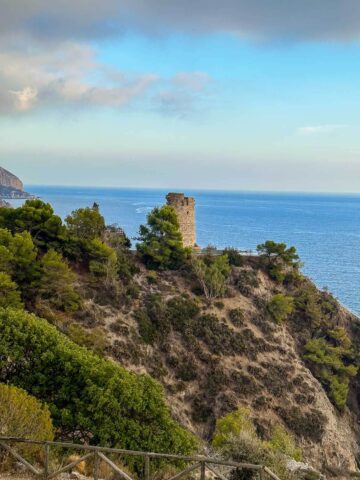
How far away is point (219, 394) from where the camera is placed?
1409 inches

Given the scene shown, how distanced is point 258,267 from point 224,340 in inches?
444

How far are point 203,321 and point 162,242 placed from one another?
30.8 feet

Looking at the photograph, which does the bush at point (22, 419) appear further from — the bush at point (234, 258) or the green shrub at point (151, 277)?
the bush at point (234, 258)

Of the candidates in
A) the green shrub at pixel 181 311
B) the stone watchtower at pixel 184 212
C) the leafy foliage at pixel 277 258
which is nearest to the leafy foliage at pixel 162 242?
the stone watchtower at pixel 184 212

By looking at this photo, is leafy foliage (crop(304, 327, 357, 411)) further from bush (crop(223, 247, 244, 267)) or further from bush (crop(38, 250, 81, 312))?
bush (crop(38, 250, 81, 312))

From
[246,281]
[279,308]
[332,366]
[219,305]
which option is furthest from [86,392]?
[332,366]

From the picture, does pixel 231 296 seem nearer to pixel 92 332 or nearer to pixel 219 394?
pixel 219 394

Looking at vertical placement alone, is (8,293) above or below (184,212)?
below

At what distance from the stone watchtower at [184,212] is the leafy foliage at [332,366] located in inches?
656

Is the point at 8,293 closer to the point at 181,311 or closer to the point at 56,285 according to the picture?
the point at 56,285

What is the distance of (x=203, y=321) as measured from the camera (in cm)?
4066

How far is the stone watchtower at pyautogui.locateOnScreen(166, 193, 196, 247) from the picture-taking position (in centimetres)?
5047

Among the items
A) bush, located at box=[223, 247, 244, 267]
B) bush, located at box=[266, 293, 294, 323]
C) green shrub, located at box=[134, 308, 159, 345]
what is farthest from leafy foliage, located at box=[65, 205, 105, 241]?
bush, located at box=[266, 293, 294, 323]

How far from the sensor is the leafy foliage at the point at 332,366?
41.4 m
